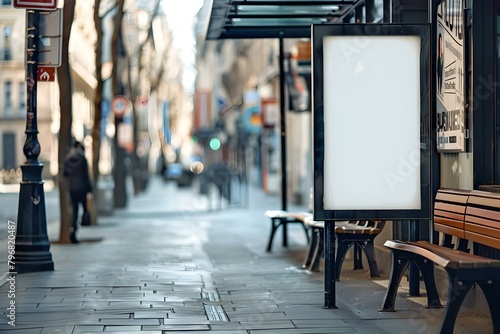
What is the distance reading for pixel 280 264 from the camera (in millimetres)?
14250

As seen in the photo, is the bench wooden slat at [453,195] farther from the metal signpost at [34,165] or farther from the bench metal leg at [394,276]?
the metal signpost at [34,165]

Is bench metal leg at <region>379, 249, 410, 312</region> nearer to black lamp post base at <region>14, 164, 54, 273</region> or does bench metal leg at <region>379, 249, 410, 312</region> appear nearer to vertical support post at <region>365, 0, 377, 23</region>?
vertical support post at <region>365, 0, 377, 23</region>

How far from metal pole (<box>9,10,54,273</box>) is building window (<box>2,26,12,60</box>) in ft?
23.9

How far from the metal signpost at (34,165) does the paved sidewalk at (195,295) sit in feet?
1.09

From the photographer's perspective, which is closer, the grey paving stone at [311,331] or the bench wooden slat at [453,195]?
the grey paving stone at [311,331]

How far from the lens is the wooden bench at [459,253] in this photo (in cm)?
750

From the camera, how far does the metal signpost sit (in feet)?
42.3

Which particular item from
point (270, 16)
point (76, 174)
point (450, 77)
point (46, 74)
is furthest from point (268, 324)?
point (76, 174)

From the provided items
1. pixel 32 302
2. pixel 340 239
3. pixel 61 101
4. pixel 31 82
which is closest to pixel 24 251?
pixel 31 82

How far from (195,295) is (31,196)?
10.2 ft

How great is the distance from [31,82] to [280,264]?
4.12 m

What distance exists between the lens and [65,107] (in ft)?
58.5

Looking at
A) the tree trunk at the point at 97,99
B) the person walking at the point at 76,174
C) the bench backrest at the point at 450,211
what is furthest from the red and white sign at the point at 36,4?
the tree trunk at the point at 97,99

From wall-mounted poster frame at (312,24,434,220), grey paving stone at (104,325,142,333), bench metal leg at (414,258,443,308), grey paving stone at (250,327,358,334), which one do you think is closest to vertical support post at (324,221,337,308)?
wall-mounted poster frame at (312,24,434,220)
